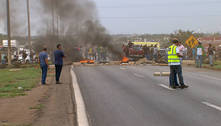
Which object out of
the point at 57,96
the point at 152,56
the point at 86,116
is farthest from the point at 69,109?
the point at 152,56

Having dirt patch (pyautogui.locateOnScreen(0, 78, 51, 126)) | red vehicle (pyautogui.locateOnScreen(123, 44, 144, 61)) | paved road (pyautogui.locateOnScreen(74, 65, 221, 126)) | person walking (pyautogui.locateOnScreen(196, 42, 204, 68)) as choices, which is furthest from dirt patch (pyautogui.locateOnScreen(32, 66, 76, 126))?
red vehicle (pyautogui.locateOnScreen(123, 44, 144, 61))

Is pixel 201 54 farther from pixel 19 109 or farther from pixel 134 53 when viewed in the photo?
pixel 19 109

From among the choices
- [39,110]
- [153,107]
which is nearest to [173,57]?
[153,107]

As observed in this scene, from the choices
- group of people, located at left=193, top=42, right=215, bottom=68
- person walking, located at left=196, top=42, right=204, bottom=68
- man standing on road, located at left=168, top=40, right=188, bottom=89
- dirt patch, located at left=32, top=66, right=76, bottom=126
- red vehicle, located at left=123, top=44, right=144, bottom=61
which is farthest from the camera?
red vehicle, located at left=123, top=44, right=144, bottom=61

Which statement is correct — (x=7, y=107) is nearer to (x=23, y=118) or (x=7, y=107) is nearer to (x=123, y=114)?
(x=23, y=118)

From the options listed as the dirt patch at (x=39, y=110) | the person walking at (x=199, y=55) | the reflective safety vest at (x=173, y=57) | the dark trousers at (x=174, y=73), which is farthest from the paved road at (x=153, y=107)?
the person walking at (x=199, y=55)

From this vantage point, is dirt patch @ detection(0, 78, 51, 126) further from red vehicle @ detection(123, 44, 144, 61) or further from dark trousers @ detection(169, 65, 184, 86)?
red vehicle @ detection(123, 44, 144, 61)

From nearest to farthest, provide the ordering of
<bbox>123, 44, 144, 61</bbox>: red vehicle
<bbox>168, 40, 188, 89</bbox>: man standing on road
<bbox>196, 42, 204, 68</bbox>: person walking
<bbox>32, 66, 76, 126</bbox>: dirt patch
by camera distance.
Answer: <bbox>32, 66, 76, 126</bbox>: dirt patch
<bbox>168, 40, 188, 89</bbox>: man standing on road
<bbox>196, 42, 204, 68</bbox>: person walking
<bbox>123, 44, 144, 61</bbox>: red vehicle

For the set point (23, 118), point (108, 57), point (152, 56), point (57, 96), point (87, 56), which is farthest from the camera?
point (87, 56)

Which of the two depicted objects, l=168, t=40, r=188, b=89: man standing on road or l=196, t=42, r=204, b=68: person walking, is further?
l=196, t=42, r=204, b=68: person walking

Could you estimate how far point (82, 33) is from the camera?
4819cm

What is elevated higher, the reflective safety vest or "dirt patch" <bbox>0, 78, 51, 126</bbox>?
the reflective safety vest

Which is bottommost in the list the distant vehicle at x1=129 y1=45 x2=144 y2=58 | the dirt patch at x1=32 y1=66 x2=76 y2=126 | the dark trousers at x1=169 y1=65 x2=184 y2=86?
the dirt patch at x1=32 y1=66 x2=76 y2=126

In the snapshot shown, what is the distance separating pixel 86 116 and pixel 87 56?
4198 centimetres
